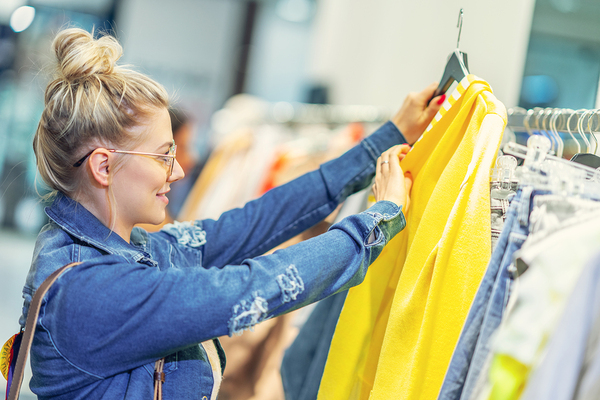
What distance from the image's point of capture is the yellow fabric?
59cm

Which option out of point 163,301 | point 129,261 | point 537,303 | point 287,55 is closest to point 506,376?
point 537,303

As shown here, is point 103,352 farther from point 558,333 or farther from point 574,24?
point 574,24

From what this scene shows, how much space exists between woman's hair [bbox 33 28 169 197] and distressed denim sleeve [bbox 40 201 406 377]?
0.73 ft

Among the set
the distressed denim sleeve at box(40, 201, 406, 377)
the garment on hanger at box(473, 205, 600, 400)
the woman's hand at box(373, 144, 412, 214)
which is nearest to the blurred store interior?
the distressed denim sleeve at box(40, 201, 406, 377)

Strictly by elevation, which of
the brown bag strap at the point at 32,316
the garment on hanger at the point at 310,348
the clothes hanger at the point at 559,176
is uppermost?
the clothes hanger at the point at 559,176

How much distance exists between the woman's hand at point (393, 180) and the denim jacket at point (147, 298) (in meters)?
0.05

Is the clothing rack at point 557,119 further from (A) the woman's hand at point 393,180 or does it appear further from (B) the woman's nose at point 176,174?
(B) the woman's nose at point 176,174

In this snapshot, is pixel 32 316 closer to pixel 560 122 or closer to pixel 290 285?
pixel 290 285

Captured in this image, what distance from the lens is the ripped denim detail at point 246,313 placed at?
79cm

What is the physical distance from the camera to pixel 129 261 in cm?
92

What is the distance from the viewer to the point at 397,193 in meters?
0.97

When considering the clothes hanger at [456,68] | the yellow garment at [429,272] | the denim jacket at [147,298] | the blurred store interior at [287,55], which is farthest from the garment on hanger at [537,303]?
the blurred store interior at [287,55]

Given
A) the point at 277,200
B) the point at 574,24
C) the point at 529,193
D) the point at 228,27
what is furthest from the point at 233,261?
the point at 228,27

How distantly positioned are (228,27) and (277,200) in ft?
16.9
